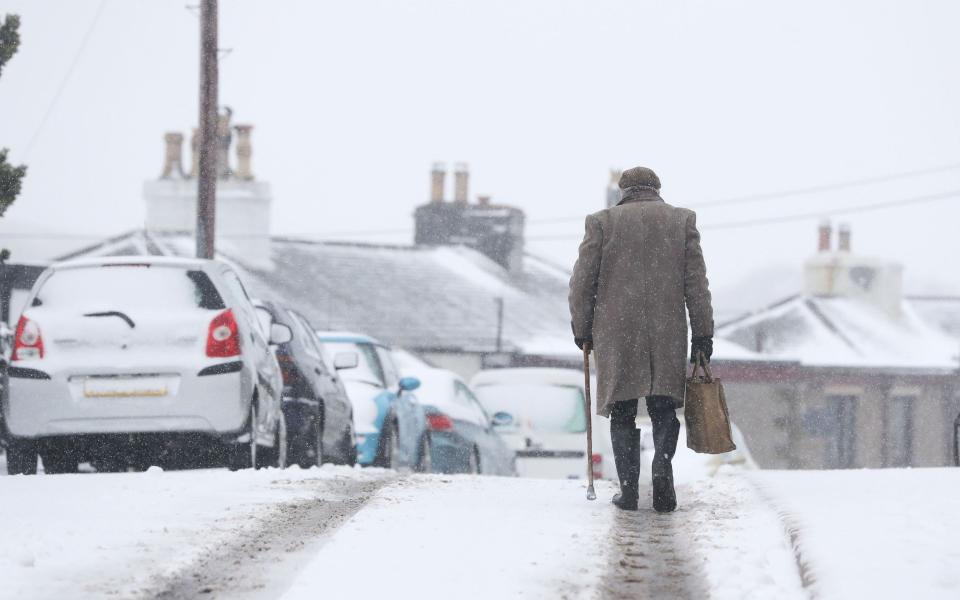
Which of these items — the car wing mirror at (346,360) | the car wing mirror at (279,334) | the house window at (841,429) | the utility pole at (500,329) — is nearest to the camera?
the car wing mirror at (279,334)

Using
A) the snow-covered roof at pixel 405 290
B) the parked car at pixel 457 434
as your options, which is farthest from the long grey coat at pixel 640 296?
the snow-covered roof at pixel 405 290

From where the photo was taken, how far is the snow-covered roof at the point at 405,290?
129 ft

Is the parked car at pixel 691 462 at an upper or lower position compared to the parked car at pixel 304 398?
lower

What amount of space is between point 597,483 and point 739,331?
3896 cm

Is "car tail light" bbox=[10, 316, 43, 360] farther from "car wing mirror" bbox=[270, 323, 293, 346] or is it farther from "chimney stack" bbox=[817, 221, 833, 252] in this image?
"chimney stack" bbox=[817, 221, 833, 252]

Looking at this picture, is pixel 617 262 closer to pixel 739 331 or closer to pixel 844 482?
pixel 844 482

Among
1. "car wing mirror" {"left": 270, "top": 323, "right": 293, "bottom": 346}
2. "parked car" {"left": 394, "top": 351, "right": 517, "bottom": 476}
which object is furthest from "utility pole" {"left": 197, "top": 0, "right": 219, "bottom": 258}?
"car wing mirror" {"left": 270, "top": 323, "right": 293, "bottom": 346}

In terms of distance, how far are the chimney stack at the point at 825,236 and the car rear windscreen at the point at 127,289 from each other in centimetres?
4262

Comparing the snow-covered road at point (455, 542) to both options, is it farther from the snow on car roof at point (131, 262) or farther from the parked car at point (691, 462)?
the parked car at point (691, 462)

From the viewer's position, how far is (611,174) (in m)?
47.3

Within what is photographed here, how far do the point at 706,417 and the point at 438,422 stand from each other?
7764 mm

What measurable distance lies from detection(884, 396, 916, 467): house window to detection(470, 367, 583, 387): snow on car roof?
30.3 m

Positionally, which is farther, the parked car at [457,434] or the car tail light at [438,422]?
the car tail light at [438,422]

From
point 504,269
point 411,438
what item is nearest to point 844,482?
Answer: point 411,438
